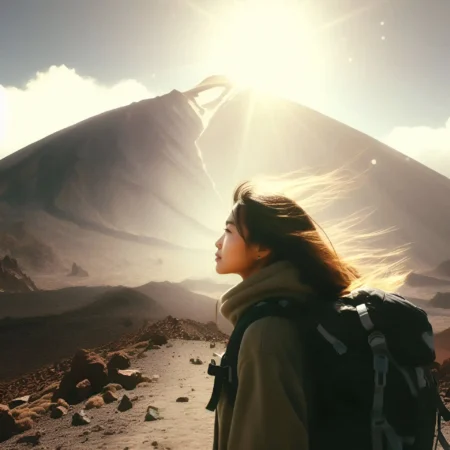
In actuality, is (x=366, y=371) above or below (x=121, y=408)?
above

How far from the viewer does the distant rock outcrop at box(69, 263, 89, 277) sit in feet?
110

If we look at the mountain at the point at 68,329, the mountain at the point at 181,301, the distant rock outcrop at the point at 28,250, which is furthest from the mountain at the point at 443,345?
Answer: the distant rock outcrop at the point at 28,250

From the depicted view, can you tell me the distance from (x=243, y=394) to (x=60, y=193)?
143ft

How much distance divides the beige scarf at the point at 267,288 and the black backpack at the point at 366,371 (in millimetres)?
83

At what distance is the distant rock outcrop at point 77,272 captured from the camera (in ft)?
110

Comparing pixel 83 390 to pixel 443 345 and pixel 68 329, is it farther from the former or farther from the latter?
pixel 443 345

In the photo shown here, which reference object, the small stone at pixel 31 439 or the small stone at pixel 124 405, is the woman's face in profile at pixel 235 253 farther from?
Answer: the small stone at pixel 124 405

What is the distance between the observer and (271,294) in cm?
148

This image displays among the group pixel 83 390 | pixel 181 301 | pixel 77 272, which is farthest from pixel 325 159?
pixel 83 390

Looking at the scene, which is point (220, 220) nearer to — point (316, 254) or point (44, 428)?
point (44, 428)

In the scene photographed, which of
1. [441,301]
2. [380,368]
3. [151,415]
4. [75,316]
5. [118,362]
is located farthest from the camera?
[441,301]

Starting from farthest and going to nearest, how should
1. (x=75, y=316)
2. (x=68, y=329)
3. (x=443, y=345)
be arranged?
(x=75, y=316), (x=443, y=345), (x=68, y=329)

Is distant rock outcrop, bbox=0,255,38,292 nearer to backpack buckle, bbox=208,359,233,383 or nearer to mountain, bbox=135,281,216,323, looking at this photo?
mountain, bbox=135,281,216,323

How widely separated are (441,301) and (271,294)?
94.1 feet
